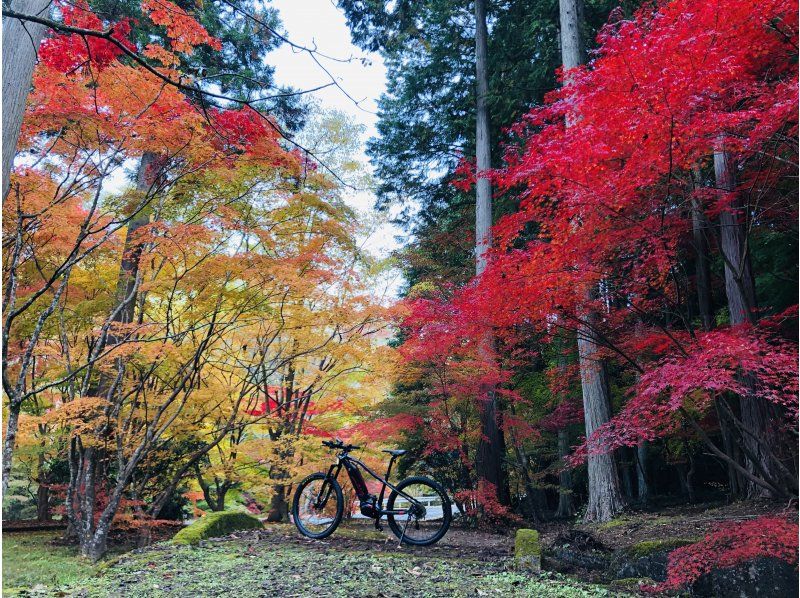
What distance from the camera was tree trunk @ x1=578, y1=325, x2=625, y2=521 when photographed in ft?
24.4

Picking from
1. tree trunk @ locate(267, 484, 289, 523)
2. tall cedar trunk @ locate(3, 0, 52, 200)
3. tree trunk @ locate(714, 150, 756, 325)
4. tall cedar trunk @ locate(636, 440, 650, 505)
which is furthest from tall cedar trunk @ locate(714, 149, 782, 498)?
tree trunk @ locate(267, 484, 289, 523)

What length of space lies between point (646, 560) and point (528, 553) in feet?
3.25

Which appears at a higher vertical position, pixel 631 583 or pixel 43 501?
pixel 43 501

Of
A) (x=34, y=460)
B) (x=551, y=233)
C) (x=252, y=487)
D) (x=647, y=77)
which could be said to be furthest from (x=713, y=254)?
(x=34, y=460)

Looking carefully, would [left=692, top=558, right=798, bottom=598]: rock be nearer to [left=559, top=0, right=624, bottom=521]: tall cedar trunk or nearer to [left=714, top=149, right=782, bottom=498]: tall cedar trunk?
[left=714, top=149, right=782, bottom=498]: tall cedar trunk

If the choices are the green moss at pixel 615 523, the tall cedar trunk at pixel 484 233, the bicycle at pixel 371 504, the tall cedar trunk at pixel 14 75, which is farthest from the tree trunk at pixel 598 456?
the tall cedar trunk at pixel 14 75

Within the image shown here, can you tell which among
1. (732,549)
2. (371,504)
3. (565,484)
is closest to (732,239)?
(732,549)

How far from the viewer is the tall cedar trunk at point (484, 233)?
9430 millimetres

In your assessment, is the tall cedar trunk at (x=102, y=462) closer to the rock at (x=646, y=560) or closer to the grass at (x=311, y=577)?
the grass at (x=311, y=577)

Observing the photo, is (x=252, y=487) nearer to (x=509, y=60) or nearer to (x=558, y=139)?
(x=558, y=139)

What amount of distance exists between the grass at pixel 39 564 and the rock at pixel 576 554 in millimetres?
4272

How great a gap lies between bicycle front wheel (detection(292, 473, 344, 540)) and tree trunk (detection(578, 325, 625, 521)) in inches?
143

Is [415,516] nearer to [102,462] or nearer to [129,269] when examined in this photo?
[129,269]

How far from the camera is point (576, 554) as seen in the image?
5.31 m
